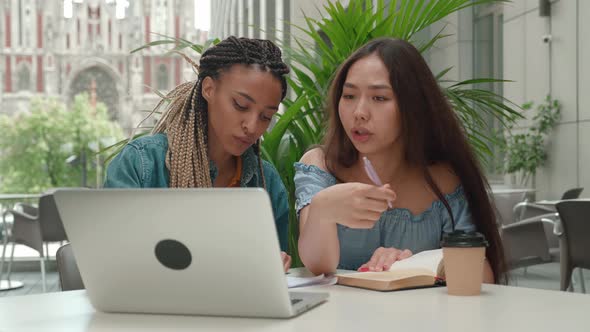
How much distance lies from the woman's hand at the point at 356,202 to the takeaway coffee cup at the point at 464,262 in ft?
0.41

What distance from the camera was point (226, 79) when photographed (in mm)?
1865

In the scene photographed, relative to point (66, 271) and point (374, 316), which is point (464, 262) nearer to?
point (374, 316)

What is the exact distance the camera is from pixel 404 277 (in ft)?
4.25

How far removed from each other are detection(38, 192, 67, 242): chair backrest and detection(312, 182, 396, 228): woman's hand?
5122mm

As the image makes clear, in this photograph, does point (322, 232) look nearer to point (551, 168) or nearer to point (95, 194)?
point (95, 194)

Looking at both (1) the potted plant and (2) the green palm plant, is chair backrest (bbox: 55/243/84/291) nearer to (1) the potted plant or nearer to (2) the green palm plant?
(2) the green palm plant

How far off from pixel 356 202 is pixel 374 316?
0.29 meters

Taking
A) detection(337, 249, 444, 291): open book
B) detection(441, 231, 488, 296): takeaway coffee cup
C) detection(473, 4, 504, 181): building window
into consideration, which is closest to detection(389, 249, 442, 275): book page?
detection(337, 249, 444, 291): open book

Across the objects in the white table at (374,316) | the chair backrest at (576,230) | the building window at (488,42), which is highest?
the building window at (488,42)

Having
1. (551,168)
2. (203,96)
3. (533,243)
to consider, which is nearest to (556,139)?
(551,168)

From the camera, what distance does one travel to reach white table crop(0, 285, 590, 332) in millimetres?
1008

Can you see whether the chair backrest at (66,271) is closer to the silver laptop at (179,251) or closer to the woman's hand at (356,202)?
the silver laptop at (179,251)

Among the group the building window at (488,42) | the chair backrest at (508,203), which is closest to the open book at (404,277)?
the chair backrest at (508,203)

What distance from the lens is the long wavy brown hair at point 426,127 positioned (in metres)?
1.76
